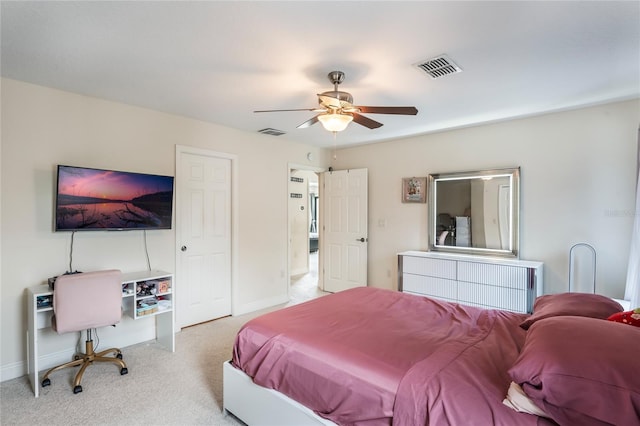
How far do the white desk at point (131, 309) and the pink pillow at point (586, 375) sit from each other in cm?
307

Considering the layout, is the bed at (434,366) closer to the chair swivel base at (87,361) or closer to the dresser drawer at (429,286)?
the chair swivel base at (87,361)

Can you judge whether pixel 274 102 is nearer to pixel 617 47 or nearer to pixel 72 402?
pixel 617 47

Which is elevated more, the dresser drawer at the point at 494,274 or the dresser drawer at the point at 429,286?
the dresser drawer at the point at 494,274

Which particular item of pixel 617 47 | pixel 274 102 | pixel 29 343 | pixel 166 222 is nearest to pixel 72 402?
pixel 29 343

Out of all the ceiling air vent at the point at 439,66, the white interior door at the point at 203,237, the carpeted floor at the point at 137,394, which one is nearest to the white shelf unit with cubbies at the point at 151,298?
the carpeted floor at the point at 137,394

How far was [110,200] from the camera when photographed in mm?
3129

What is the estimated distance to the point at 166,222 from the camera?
3527 mm

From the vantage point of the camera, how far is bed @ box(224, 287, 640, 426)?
3.80 ft

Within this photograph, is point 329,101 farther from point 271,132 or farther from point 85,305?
point 85,305

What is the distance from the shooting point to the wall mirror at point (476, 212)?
3896mm

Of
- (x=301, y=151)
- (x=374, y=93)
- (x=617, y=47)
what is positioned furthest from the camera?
(x=301, y=151)

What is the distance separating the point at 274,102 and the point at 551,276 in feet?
11.6

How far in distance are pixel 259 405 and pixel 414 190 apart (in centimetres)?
356

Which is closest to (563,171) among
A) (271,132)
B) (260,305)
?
(271,132)
